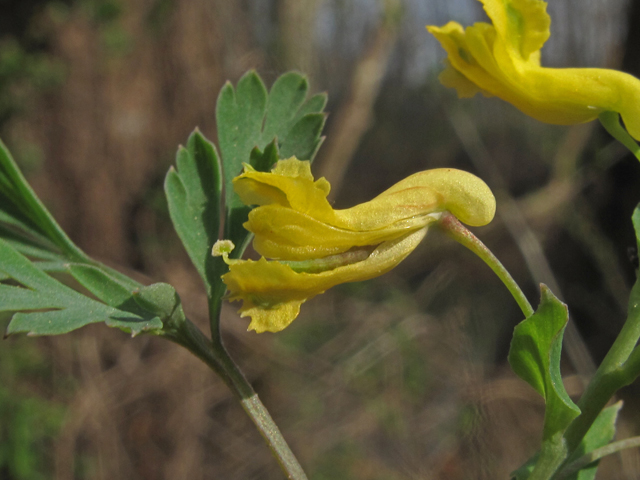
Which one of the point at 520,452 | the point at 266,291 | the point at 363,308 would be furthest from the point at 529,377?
the point at 363,308

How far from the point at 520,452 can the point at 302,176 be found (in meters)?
3.89

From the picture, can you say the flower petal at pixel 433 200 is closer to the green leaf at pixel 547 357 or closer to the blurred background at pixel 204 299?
the green leaf at pixel 547 357

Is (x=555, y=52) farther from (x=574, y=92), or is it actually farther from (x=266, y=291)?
(x=266, y=291)

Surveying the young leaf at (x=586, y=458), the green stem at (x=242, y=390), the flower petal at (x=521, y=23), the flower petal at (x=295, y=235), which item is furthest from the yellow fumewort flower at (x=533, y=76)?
the green stem at (x=242, y=390)

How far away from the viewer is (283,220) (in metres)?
0.76

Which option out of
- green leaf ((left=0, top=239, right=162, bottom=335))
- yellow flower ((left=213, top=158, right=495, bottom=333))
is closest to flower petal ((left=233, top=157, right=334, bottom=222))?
yellow flower ((left=213, top=158, right=495, bottom=333))

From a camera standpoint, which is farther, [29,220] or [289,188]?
[29,220]

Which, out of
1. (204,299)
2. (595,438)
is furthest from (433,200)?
(204,299)

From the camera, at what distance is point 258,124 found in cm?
94

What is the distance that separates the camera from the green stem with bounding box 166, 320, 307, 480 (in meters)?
0.69

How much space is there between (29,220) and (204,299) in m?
2.93

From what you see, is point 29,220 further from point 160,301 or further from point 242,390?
point 242,390

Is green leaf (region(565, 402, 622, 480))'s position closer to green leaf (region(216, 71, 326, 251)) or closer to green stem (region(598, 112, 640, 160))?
green stem (region(598, 112, 640, 160))

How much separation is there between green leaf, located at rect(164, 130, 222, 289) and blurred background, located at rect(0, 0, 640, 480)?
2690 millimetres
